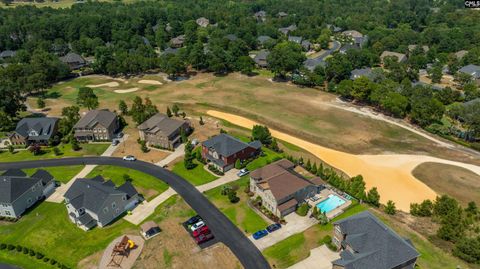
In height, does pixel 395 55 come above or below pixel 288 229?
above

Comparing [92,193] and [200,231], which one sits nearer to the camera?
[200,231]

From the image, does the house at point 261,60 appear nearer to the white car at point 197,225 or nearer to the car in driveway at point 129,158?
the car in driveway at point 129,158

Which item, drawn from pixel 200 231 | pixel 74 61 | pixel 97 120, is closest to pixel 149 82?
pixel 74 61

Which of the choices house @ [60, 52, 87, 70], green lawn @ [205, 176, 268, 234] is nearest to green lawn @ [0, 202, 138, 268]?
green lawn @ [205, 176, 268, 234]

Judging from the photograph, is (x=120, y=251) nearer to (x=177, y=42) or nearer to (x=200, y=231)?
(x=200, y=231)

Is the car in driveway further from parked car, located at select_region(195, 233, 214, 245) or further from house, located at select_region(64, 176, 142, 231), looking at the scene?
parked car, located at select_region(195, 233, 214, 245)

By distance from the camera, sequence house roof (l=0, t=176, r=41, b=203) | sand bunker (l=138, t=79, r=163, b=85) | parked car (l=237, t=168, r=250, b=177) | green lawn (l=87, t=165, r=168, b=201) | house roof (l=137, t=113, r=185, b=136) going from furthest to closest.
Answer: sand bunker (l=138, t=79, r=163, b=85) → house roof (l=137, t=113, r=185, b=136) → parked car (l=237, t=168, r=250, b=177) → green lawn (l=87, t=165, r=168, b=201) → house roof (l=0, t=176, r=41, b=203)
